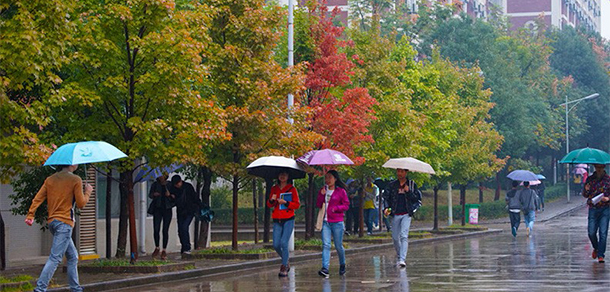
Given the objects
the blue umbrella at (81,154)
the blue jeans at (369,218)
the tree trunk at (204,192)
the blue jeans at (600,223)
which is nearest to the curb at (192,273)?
the blue umbrella at (81,154)

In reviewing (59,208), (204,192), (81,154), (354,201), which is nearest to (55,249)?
(59,208)

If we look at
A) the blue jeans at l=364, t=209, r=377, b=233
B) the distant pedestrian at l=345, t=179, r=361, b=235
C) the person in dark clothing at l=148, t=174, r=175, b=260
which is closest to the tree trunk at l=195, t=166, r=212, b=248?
the person in dark clothing at l=148, t=174, r=175, b=260

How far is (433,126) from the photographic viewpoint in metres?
34.2

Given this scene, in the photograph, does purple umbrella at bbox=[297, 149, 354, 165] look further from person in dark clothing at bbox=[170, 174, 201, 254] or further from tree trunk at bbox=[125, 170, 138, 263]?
person in dark clothing at bbox=[170, 174, 201, 254]

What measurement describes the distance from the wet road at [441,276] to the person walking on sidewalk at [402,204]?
0.56 m

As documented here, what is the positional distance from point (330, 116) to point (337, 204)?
30.3 ft

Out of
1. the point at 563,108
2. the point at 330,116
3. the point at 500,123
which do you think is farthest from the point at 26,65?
the point at 563,108

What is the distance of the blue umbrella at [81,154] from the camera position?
12.5 meters

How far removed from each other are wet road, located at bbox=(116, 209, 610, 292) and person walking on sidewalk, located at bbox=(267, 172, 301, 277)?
585 millimetres

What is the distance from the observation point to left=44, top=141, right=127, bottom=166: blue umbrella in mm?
12484

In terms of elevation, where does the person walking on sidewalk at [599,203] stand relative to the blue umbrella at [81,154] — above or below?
below

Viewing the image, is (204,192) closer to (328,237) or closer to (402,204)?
(402,204)

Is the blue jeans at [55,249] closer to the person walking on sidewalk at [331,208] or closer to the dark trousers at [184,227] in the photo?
the person walking on sidewalk at [331,208]

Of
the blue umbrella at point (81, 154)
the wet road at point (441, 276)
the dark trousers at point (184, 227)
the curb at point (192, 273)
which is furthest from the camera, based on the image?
the dark trousers at point (184, 227)
